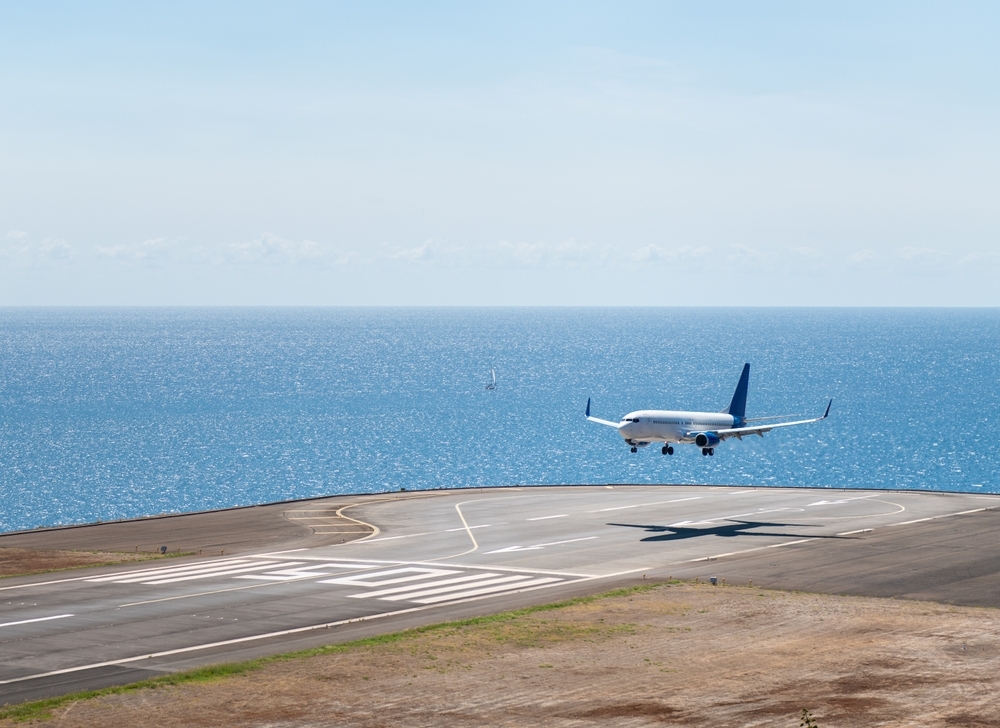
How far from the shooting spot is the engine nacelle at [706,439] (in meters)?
94.4

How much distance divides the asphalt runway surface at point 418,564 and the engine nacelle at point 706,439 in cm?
494

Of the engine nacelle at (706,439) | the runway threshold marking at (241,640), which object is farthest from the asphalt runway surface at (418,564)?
the engine nacelle at (706,439)

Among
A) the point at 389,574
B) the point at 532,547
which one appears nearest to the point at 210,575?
the point at 389,574

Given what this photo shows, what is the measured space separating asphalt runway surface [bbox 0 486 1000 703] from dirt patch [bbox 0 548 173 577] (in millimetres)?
2193

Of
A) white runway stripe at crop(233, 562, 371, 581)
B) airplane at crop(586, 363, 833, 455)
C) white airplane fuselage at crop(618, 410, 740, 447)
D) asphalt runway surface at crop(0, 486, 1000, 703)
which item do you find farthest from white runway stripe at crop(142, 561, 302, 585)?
white airplane fuselage at crop(618, 410, 740, 447)

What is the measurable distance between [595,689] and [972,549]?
40.2 metres

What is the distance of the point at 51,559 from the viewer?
69750 millimetres

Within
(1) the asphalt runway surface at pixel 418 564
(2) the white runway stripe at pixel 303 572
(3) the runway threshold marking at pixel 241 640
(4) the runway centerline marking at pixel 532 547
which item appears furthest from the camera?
(4) the runway centerline marking at pixel 532 547

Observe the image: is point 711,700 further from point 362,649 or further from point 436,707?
point 362,649

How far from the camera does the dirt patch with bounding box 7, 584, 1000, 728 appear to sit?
3591cm

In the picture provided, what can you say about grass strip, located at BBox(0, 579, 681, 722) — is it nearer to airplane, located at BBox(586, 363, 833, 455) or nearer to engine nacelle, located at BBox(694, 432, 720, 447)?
airplane, located at BBox(586, 363, 833, 455)

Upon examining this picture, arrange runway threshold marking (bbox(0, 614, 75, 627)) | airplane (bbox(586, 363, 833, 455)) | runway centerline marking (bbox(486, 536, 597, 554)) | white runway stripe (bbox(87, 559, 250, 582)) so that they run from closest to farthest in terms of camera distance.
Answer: runway threshold marking (bbox(0, 614, 75, 627)) < white runway stripe (bbox(87, 559, 250, 582)) < runway centerline marking (bbox(486, 536, 597, 554)) < airplane (bbox(586, 363, 833, 455))

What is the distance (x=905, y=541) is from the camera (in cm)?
7425

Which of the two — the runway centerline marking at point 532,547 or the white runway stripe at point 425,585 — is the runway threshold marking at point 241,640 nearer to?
the white runway stripe at point 425,585
